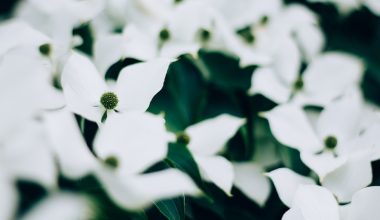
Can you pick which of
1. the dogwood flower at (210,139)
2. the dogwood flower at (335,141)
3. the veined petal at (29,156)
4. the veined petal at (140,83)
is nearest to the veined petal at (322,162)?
the dogwood flower at (335,141)

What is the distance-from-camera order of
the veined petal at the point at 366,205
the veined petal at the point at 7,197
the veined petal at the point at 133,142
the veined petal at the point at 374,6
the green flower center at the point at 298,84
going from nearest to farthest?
1. the veined petal at the point at 7,197
2. the veined petal at the point at 133,142
3. the veined petal at the point at 366,205
4. the green flower center at the point at 298,84
5. the veined petal at the point at 374,6

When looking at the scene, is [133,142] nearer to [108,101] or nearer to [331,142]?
[108,101]

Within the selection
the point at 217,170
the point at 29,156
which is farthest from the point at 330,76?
the point at 29,156

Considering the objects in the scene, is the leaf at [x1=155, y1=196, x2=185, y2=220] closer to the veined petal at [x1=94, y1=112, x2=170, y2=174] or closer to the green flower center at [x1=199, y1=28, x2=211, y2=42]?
the veined petal at [x1=94, y1=112, x2=170, y2=174]

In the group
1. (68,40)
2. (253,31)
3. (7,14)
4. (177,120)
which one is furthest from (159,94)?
(7,14)

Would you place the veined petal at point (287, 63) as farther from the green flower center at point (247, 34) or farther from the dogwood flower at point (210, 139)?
the dogwood flower at point (210, 139)
